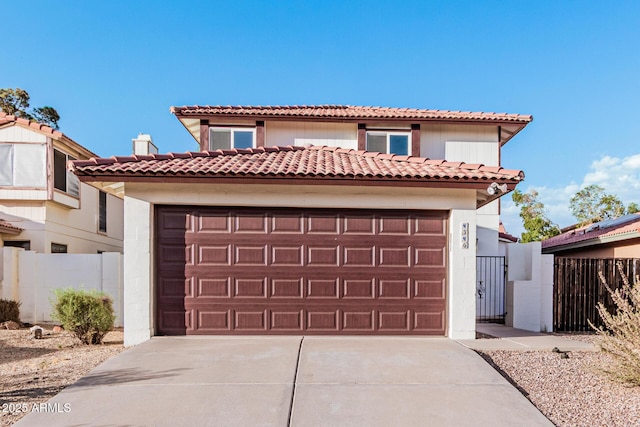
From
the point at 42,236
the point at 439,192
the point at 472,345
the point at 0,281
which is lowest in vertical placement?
the point at 472,345

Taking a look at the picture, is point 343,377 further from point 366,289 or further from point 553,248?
point 553,248

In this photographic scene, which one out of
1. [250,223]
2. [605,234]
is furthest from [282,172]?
[605,234]

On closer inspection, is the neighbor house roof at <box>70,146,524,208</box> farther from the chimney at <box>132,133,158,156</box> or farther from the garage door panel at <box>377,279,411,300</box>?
the chimney at <box>132,133,158,156</box>

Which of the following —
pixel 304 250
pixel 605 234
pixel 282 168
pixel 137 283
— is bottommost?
pixel 137 283

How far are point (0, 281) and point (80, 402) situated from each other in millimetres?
8226

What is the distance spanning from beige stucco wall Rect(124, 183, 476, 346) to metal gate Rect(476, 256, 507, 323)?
3675mm

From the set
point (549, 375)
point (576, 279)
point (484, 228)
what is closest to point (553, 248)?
point (484, 228)

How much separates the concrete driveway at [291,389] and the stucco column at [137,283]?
0.89m

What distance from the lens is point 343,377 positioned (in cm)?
590

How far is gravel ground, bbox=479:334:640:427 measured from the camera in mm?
4816

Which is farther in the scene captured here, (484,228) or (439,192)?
(484,228)

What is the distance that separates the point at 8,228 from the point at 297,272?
10.6m

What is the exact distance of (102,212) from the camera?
17781mm

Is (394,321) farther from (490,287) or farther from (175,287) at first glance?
(490,287)
